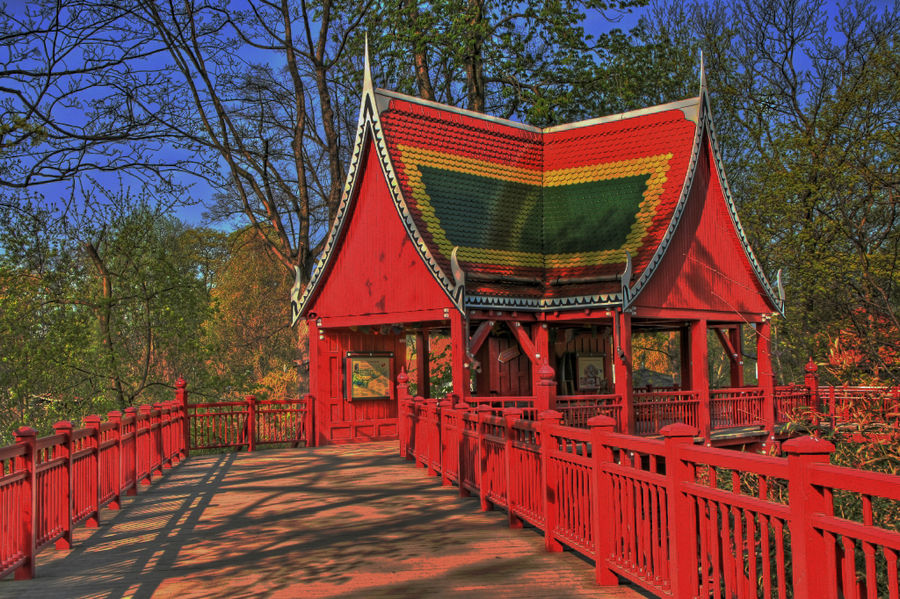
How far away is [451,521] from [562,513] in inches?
89.6

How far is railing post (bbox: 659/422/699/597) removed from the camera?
5.45 meters

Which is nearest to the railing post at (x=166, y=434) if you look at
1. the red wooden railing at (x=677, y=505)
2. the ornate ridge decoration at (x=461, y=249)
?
the ornate ridge decoration at (x=461, y=249)

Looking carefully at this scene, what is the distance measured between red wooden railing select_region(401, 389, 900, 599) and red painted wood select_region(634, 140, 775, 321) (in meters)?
7.70

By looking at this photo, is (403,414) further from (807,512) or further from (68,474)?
(807,512)

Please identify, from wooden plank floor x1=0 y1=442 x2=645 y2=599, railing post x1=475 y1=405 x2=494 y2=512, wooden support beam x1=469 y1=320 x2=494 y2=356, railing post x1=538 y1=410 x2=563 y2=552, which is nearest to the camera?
wooden plank floor x1=0 y1=442 x2=645 y2=599

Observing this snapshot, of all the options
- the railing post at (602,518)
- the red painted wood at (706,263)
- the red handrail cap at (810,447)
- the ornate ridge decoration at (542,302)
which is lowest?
the railing post at (602,518)

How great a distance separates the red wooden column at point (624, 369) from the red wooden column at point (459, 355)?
3216 mm

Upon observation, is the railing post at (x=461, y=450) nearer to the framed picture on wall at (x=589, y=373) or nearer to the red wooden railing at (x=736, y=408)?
the red wooden railing at (x=736, y=408)

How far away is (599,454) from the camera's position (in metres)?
6.84

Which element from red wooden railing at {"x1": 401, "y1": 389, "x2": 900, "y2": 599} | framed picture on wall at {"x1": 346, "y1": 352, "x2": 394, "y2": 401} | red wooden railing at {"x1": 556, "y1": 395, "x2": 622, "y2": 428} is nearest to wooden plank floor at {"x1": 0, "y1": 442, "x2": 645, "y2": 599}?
red wooden railing at {"x1": 401, "y1": 389, "x2": 900, "y2": 599}

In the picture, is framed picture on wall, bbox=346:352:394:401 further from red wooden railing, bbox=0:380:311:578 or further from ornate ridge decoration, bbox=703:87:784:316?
ornate ridge decoration, bbox=703:87:784:316

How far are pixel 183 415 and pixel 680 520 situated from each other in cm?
1499

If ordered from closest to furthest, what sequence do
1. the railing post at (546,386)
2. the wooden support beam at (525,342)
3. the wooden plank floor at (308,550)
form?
the wooden plank floor at (308,550)
the railing post at (546,386)
the wooden support beam at (525,342)

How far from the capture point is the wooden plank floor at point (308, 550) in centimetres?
683
